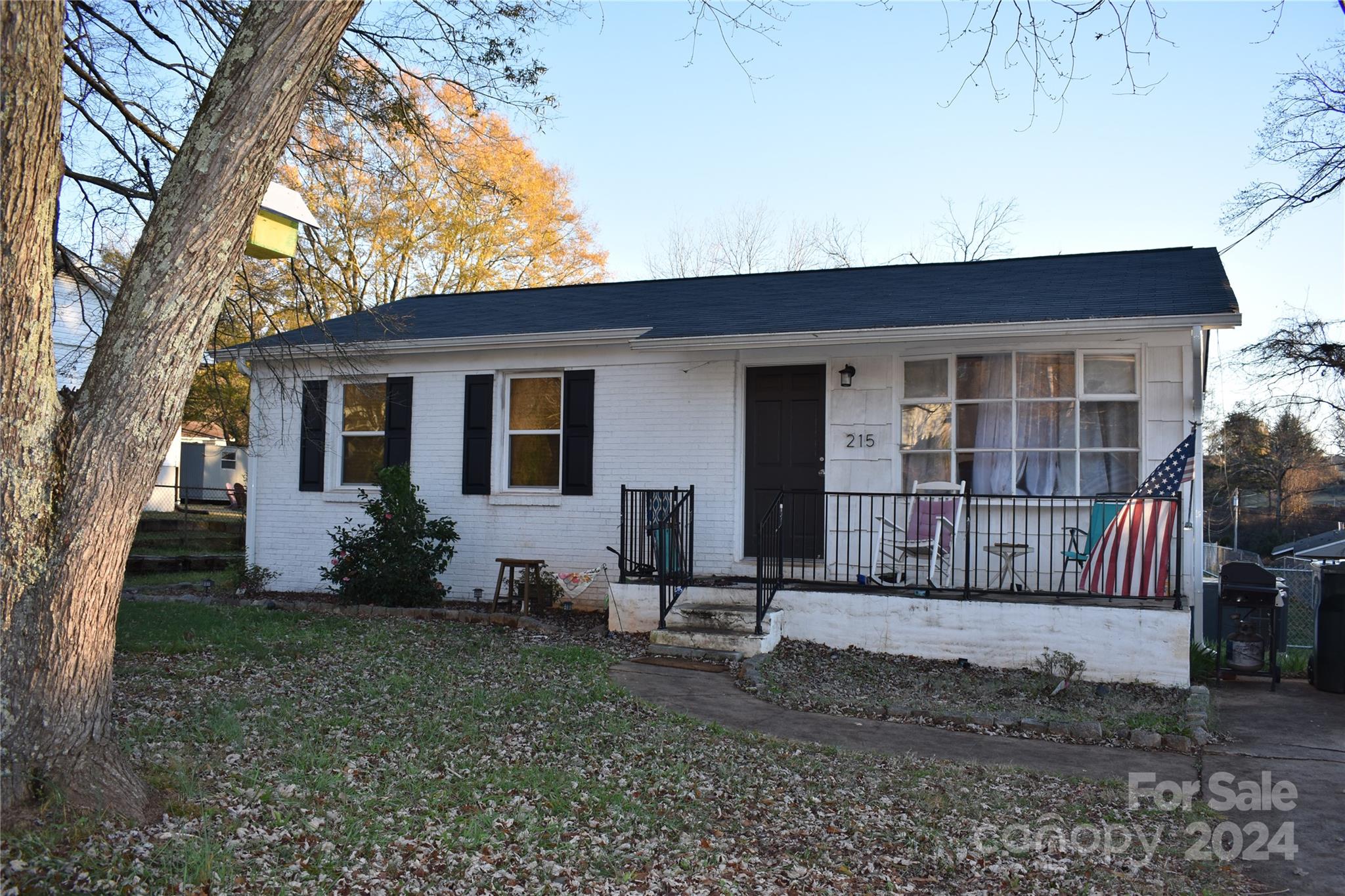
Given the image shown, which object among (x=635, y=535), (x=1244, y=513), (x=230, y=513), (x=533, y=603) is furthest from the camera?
(x=1244, y=513)

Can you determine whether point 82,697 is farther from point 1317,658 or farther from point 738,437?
point 1317,658

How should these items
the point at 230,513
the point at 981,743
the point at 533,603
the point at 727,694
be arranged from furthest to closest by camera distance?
the point at 230,513 < the point at 533,603 < the point at 727,694 < the point at 981,743

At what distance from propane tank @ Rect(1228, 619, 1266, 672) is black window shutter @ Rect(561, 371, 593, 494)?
6.36 m

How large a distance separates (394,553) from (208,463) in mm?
21335

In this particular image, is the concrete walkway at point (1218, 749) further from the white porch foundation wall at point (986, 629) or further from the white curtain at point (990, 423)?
the white curtain at point (990, 423)

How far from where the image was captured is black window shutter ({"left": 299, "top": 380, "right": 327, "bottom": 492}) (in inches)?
474

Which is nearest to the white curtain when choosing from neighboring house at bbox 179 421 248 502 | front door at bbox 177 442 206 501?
neighboring house at bbox 179 421 248 502

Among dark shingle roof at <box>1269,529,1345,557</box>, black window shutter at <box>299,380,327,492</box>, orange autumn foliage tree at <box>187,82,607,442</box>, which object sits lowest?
dark shingle roof at <box>1269,529,1345,557</box>

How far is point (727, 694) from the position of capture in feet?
23.2

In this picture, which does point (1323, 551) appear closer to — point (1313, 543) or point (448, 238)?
point (1313, 543)

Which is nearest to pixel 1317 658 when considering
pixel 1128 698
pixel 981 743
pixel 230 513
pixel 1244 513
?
pixel 1128 698

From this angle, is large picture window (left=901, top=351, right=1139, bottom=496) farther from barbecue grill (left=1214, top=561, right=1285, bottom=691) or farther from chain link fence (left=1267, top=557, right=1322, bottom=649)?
chain link fence (left=1267, top=557, right=1322, bottom=649)

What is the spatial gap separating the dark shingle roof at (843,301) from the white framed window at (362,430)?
2.25 feet

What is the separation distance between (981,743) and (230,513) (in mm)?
21099
